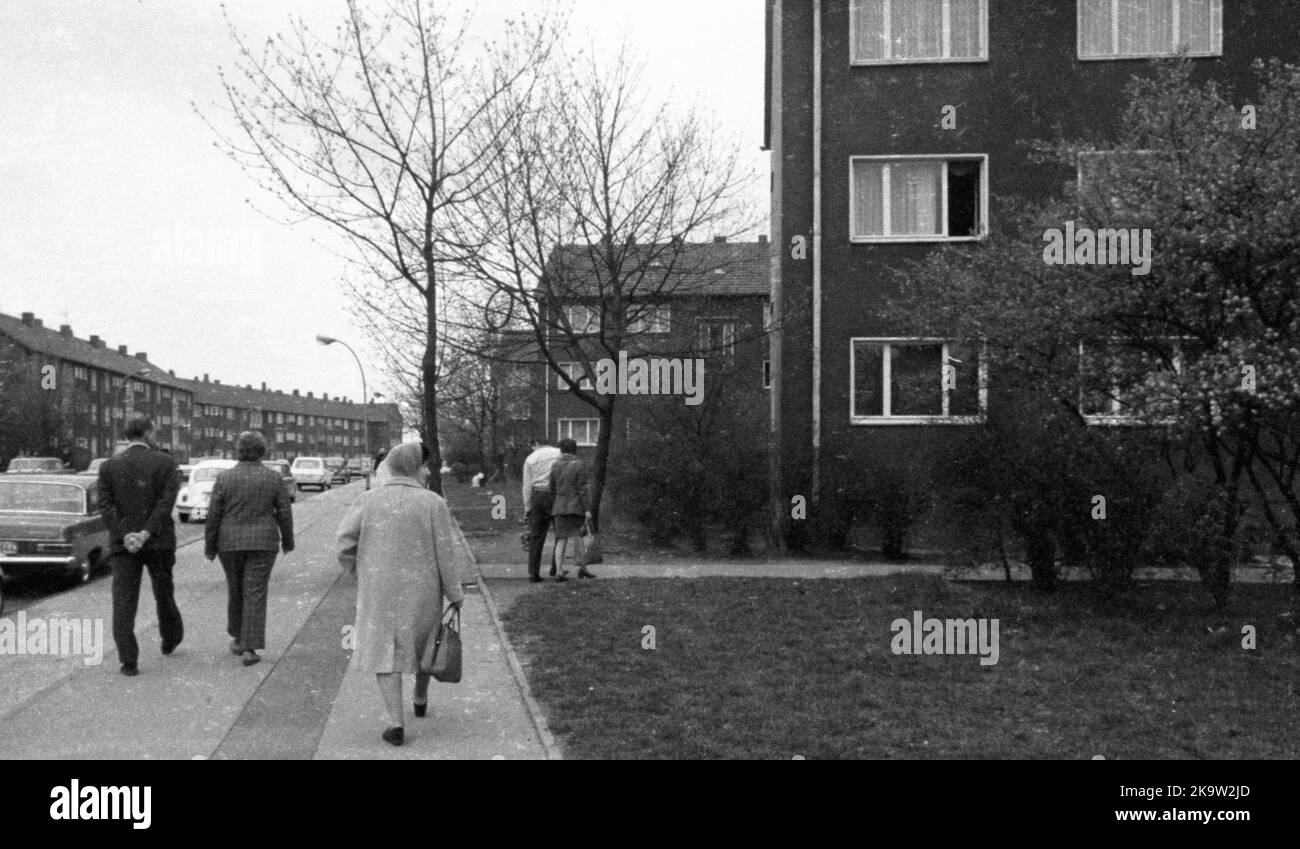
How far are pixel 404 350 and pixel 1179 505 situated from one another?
65.2ft

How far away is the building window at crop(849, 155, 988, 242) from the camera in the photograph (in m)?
20.5

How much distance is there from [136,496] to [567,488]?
236 inches

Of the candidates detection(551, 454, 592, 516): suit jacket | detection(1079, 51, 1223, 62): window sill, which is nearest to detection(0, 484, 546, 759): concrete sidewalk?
detection(551, 454, 592, 516): suit jacket

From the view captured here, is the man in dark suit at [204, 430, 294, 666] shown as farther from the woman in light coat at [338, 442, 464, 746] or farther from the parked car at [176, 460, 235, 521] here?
the parked car at [176, 460, 235, 521]

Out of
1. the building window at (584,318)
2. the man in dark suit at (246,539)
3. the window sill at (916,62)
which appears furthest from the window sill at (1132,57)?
the man in dark suit at (246,539)

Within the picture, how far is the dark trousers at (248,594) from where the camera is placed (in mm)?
9128

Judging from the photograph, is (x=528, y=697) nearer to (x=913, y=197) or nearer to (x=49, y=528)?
(x=49, y=528)

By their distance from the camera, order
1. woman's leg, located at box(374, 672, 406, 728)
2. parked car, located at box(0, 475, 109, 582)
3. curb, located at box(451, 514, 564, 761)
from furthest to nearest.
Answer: parked car, located at box(0, 475, 109, 582)
woman's leg, located at box(374, 672, 406, 728)
curb, located at box(451, 514, 564, 761)

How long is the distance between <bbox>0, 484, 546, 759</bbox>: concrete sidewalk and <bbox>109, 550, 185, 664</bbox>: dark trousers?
0.20m

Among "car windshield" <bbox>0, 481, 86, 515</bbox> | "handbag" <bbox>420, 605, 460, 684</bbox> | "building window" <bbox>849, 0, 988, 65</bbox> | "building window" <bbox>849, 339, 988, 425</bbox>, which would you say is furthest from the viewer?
"building window" <bbox>849, 0, 988, 65</bbox>

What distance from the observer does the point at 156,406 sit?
12450 centimetres

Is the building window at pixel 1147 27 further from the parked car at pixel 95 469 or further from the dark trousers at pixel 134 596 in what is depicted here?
the dark trousers at pixel 134 596

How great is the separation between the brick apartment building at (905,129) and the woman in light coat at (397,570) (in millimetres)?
13675
